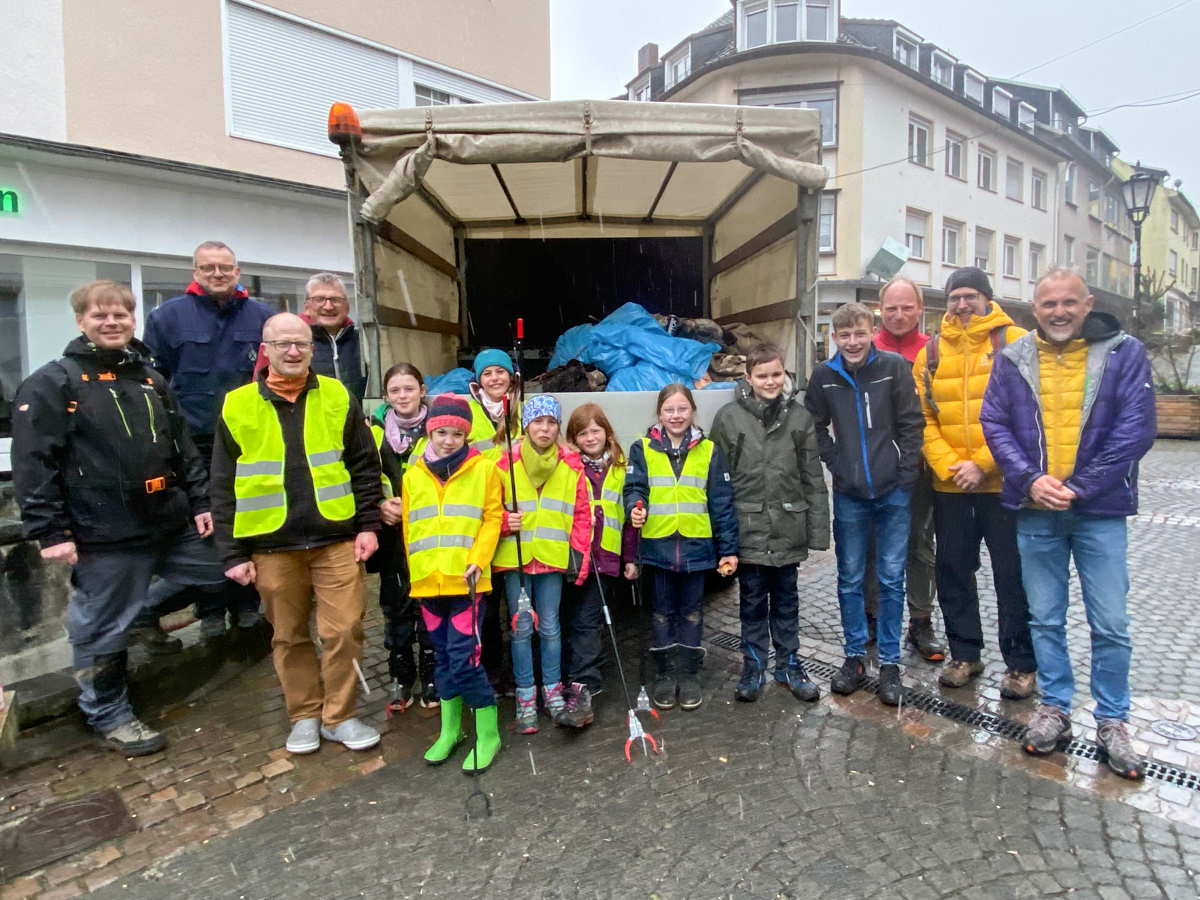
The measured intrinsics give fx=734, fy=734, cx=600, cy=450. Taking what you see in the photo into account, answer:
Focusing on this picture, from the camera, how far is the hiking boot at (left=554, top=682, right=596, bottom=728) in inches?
138

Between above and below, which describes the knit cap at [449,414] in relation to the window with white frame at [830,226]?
below

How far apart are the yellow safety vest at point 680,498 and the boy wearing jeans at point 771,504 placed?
0.62 ft

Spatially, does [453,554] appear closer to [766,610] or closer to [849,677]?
[766,610]

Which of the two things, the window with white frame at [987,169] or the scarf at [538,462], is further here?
the window with white frame at [987,169]

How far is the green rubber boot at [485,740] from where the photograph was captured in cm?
325

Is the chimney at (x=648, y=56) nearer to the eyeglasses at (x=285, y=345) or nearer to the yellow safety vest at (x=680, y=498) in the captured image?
the yellow safety vest at (x=680, y=498)

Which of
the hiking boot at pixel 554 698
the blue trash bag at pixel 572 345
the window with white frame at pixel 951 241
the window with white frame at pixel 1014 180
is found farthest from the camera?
the window with white frame at pixel 1014 180

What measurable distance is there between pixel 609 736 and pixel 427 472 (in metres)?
1.53

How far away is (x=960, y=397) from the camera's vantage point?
3.68m

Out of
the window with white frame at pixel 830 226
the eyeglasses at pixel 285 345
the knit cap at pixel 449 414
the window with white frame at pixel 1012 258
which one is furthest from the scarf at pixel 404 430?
the window with white frame at pixel 1012 258

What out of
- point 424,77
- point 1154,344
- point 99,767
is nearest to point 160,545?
point 99,767

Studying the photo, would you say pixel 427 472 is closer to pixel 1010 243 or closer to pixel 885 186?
pixel 885 186

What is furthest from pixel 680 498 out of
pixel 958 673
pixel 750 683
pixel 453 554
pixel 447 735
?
pixel 958 673

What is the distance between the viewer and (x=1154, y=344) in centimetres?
1470
